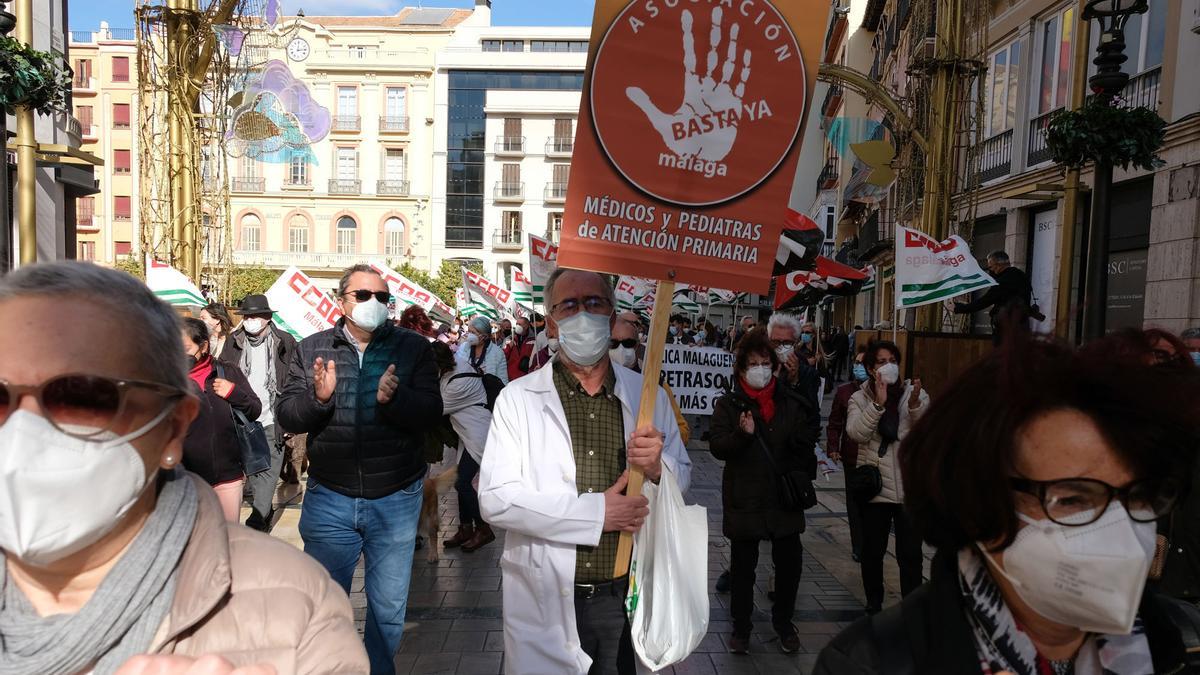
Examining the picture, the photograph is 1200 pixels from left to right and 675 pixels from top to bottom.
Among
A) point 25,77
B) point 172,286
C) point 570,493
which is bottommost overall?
point 570,493

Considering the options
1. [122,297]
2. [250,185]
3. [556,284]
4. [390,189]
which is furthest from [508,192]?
[122,297]

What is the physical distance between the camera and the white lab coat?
290cm

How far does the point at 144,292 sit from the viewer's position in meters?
1.44

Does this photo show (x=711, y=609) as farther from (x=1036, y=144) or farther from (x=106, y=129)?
(x=106, y=129)

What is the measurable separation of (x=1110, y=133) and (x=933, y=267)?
1892 mm

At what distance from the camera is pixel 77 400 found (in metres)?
1.29

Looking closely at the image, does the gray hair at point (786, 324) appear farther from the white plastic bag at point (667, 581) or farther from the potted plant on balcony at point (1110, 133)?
the white plastic bag at point (667, 581)

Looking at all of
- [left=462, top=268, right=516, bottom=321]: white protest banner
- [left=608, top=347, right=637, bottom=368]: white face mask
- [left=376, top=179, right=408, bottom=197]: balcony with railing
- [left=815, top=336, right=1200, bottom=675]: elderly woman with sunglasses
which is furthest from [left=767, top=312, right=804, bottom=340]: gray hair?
[left=376, top=179, right=408, bottom=197]: balcony with railing

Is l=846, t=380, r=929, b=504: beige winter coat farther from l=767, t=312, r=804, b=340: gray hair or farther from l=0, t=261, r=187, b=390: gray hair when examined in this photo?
l=0, t=261, r=187, b=390: gray hair

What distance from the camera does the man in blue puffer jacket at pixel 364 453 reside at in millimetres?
3787

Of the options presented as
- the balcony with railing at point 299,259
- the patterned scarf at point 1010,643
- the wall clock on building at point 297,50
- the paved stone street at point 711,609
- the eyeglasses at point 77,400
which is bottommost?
the paved stone street at point 711,609

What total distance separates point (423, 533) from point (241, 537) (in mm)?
5806

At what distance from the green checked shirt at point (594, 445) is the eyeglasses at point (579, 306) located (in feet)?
0.70

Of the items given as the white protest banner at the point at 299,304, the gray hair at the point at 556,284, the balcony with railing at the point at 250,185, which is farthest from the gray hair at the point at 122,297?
the balcony with railing at the point at 250,185
